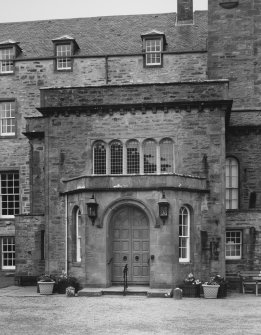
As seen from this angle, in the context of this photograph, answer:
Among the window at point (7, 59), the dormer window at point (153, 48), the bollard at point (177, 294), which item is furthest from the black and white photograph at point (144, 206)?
the window at point (7, 59)

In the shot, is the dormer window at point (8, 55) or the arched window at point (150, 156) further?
the dormer window at point (8, 55)

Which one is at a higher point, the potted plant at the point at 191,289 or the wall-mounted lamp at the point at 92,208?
the wall-mounted lamp at the point at 92,208

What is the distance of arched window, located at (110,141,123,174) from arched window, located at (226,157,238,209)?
818cm

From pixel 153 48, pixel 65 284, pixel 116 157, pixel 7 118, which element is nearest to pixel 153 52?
pixel 153 48

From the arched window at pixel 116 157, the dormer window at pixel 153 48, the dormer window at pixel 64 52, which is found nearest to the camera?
the arched window at pixel 116 157

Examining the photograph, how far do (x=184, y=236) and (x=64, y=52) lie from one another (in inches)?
653

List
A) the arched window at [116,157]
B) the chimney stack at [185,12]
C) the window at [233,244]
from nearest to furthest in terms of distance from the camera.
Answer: the arched window at [116,157] < the window at [233,244] < the chimney stack at [185,12]

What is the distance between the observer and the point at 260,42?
35250 millimetres

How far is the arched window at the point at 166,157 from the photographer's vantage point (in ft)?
90.5

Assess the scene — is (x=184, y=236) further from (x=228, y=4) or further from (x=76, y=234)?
(x=228, y=4)

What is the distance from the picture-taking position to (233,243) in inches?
1204

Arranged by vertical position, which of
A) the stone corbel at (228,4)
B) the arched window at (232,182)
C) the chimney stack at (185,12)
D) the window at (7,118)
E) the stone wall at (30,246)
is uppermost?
the chimney stack at (185,12)

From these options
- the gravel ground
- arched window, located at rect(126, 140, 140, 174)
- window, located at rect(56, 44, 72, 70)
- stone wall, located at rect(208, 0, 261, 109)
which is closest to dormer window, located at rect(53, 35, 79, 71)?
window, located at rect(56, 44, 72, 70)

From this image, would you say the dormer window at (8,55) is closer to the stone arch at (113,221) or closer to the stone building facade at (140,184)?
the stone building facade at (140,184)
